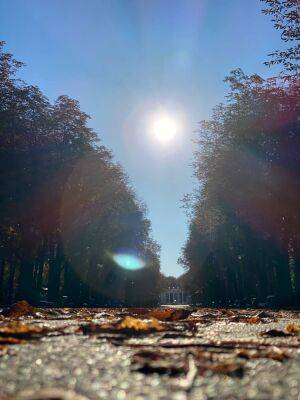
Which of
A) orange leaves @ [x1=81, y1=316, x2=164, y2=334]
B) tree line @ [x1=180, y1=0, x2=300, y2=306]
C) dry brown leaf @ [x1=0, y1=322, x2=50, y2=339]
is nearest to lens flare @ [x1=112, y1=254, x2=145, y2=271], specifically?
tree line @ [x1=180, y1=0, x2=300, y2=306]

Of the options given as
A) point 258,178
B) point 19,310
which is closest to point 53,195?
point 258,178

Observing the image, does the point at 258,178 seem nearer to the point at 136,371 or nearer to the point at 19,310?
the point at 19,310

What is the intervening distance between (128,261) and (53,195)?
2154 centimetres

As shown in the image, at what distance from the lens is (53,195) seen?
91.6 ft

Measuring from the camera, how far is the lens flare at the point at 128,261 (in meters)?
45.0

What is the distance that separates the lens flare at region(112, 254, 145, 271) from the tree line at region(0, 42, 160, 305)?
1.92 meters

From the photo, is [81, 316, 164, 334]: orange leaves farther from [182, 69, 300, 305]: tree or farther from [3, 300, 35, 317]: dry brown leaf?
[182, 69, 300, 305]: tree

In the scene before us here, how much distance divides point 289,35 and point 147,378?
63.0 feet

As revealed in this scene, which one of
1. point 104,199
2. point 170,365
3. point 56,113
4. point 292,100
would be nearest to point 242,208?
point 292,100

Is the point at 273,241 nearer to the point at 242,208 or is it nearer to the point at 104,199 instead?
the point at 242,208

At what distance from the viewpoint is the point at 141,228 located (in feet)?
161

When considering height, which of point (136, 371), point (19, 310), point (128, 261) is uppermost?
point (128, 261)

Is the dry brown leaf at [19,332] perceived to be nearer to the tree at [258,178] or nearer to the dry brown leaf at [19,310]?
the dry brown leaf at [19,310]

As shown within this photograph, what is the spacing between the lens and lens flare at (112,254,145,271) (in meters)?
45.0
